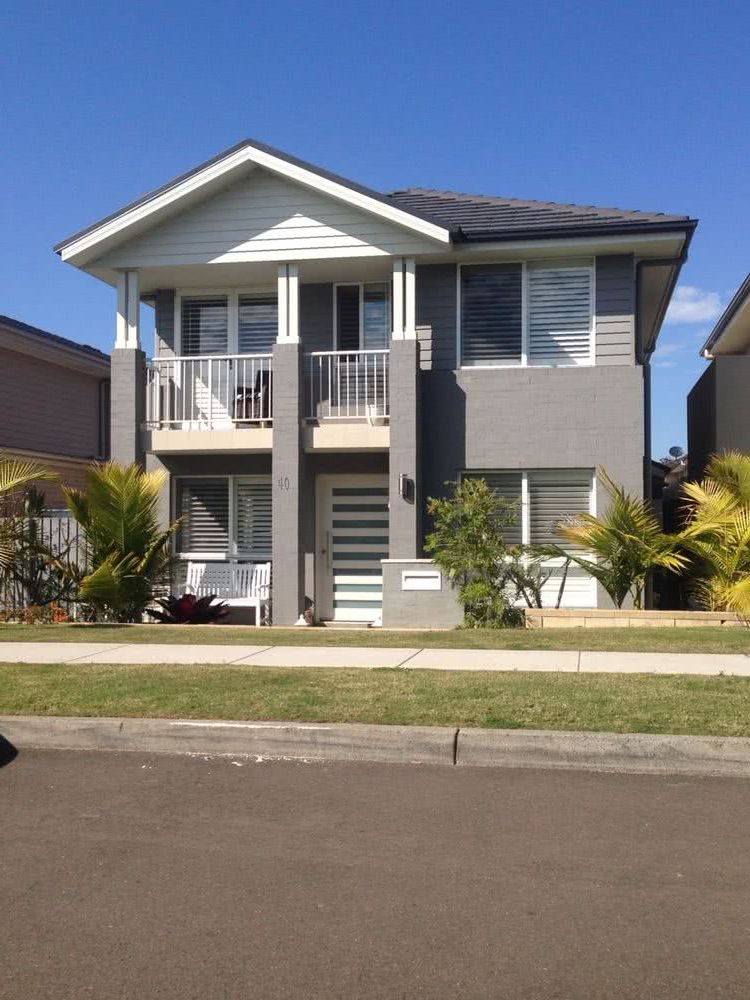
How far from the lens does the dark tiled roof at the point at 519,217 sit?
15.6m

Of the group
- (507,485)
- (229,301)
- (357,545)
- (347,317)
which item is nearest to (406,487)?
(507,485)

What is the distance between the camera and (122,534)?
14.8 meters

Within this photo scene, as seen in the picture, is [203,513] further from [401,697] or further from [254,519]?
[401,697]

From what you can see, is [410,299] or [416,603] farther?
[410,299]

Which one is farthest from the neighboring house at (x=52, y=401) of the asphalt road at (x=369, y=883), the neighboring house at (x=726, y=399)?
the asphalt road at (x=369, y=883)

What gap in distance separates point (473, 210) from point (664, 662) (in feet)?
32.8

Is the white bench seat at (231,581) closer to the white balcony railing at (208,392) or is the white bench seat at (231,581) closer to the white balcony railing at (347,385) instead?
the white balcony railing at (208,392)

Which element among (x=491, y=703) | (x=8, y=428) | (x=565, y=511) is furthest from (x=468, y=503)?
(x=8, y=428)

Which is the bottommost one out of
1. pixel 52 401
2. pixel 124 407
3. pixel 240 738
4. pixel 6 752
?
pixel 6 752

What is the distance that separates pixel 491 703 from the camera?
7.77 metres

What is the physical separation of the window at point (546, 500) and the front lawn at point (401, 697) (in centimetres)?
734

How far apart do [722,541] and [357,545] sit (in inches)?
224

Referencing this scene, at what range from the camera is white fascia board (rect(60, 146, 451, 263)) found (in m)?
15.6

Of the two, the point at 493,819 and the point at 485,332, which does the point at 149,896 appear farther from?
the point at 485,332
